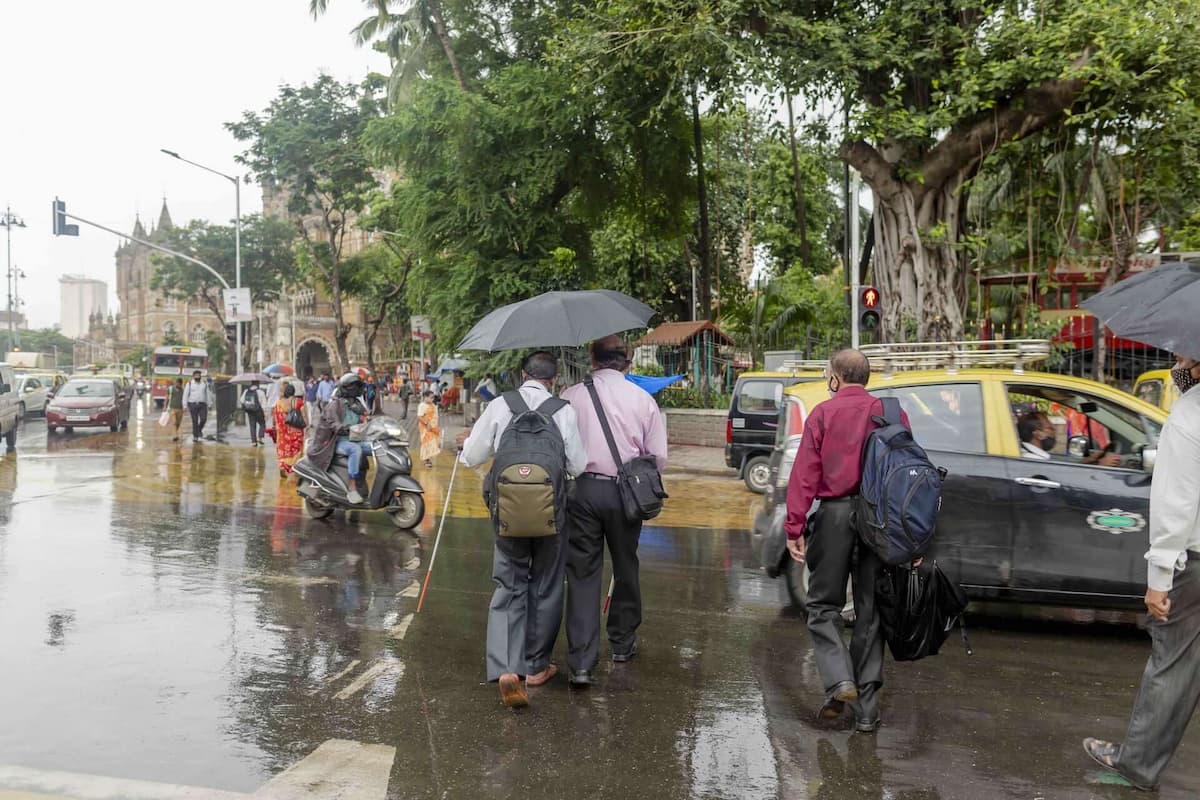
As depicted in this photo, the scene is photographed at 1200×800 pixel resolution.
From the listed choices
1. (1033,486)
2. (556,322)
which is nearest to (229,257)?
(556,322)

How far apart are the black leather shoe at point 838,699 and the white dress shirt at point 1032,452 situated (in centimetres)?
229

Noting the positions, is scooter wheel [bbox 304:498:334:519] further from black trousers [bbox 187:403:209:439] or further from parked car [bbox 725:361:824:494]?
black trousers [bbox 187:403:209:439]

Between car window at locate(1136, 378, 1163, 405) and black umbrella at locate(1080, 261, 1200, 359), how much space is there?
8037mm

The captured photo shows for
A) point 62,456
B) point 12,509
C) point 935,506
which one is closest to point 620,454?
point 935,506

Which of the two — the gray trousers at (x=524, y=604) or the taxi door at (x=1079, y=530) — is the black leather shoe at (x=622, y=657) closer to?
the gray trousers at (x=524, y=604)

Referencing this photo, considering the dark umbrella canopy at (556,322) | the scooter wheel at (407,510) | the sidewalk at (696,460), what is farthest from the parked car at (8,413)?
the dark umbrella canopy at (556,322)

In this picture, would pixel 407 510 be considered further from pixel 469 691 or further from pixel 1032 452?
pixel 1032 452

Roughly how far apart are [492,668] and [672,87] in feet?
44.7

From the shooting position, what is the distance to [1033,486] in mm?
5938

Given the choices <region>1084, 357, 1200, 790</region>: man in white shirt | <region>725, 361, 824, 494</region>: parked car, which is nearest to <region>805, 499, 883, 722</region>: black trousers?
<region>1084, 357, 1200, 790</region>: man in white shirt

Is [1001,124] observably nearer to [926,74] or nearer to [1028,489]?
[926,74]

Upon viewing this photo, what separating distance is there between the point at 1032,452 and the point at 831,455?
227 cm

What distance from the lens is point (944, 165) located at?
15336mm

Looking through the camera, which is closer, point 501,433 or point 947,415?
point 501,433
